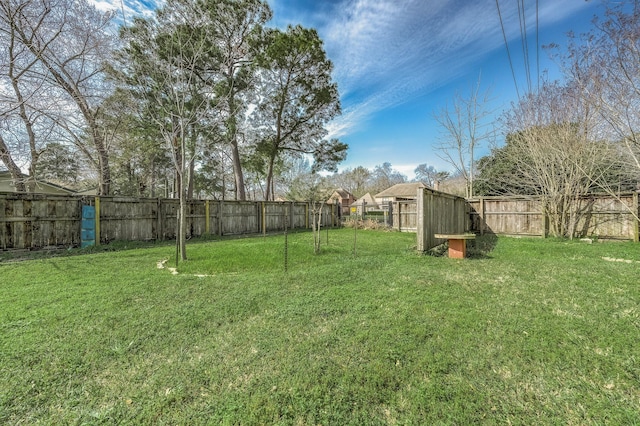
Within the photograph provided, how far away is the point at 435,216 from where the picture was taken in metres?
6.67

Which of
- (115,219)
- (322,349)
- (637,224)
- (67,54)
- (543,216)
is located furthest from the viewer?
(543,216)

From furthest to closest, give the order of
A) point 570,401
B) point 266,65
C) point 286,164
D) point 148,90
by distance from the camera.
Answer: point 286,164
point 266,65
point 148,90
point 570,401

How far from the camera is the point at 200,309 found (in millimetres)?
3016

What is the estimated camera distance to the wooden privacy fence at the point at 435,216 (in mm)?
5945

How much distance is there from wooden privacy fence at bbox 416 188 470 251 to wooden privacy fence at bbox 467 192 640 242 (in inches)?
77.1

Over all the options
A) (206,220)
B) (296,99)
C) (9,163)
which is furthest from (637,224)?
(9,163)

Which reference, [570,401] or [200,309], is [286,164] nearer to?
[200,309]

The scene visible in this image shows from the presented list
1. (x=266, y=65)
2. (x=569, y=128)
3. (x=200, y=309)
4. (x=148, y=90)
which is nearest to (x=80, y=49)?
(x=148, y=90)

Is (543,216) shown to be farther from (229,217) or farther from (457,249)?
(229,217)

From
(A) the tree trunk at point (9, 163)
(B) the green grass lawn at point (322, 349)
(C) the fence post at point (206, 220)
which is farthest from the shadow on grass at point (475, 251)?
(A) the tree trunk at point (9, 163)

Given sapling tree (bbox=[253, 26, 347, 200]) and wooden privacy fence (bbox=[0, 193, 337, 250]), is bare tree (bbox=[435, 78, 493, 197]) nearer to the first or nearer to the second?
sapling tree (bbox=[253, 26, 347, 200])

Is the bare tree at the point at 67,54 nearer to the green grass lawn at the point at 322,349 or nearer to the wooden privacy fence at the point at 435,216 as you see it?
the green grass lawn at the point at 322,349

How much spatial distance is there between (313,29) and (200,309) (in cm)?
1395

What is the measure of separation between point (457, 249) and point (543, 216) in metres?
5.22
